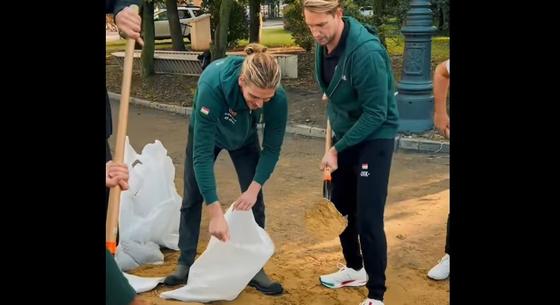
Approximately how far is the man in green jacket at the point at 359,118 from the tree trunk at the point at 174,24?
1082 centimetres

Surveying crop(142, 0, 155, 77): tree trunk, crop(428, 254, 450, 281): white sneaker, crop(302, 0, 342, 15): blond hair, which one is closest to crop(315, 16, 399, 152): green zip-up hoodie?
crop(302, 0, 342, 15): blond hair

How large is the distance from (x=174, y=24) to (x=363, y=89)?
11754 mm

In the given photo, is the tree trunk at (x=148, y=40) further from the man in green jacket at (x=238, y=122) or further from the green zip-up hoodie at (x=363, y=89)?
the green zip-up hoodie at (x=363, y=89)

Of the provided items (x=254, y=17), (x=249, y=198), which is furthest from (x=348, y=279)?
(x=254, y=17)

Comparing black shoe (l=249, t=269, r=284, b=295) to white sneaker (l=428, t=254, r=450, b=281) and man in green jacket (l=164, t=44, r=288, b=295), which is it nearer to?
man in green jacket (l=164, t=44, r=288, b=295)

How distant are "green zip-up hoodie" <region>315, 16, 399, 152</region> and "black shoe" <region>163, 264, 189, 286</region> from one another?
1.17 m

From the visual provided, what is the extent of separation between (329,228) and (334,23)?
3.34 feet

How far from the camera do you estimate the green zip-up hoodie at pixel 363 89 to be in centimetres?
269

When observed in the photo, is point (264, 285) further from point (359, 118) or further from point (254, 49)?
point (254, 49)

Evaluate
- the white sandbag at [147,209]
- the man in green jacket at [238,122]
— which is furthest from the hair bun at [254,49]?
the white sandbag at [147,209]

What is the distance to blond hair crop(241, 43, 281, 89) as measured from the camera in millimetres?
2637
